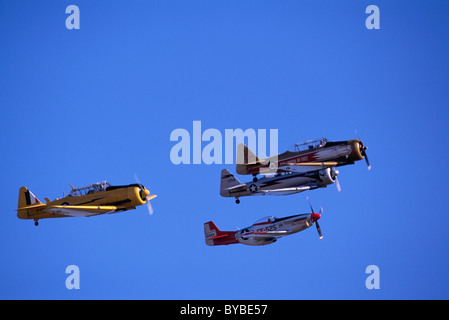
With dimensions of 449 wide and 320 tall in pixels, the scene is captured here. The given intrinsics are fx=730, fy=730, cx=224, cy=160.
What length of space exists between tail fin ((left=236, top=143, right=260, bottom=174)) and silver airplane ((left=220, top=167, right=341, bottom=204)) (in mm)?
1401

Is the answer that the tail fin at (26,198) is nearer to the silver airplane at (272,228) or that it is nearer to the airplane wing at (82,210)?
the airplane wing at (82,210)

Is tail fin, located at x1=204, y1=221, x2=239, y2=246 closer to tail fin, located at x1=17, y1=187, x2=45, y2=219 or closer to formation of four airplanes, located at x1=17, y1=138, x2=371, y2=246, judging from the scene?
formation of four airplanes, located at x1=17, y1=138, x2=371, y2=246

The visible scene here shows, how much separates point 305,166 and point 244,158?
5610 millimetres

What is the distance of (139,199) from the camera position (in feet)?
169

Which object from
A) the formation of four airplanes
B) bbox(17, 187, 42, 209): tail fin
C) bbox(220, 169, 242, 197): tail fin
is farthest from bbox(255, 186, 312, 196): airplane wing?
bbox(17, 187, 42, 209): tail fin

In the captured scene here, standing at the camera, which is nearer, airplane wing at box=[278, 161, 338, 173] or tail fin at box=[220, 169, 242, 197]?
airplane wing at box=[278, 161, 338, 173]

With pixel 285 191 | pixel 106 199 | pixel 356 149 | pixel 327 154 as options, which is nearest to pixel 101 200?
pixel 106 199

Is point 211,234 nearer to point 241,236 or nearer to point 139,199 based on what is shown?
point 241,236

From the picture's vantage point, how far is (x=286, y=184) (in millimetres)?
57656

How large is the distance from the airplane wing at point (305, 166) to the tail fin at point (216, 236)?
700 centimetres

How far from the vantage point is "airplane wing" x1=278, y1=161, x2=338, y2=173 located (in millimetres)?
56000
